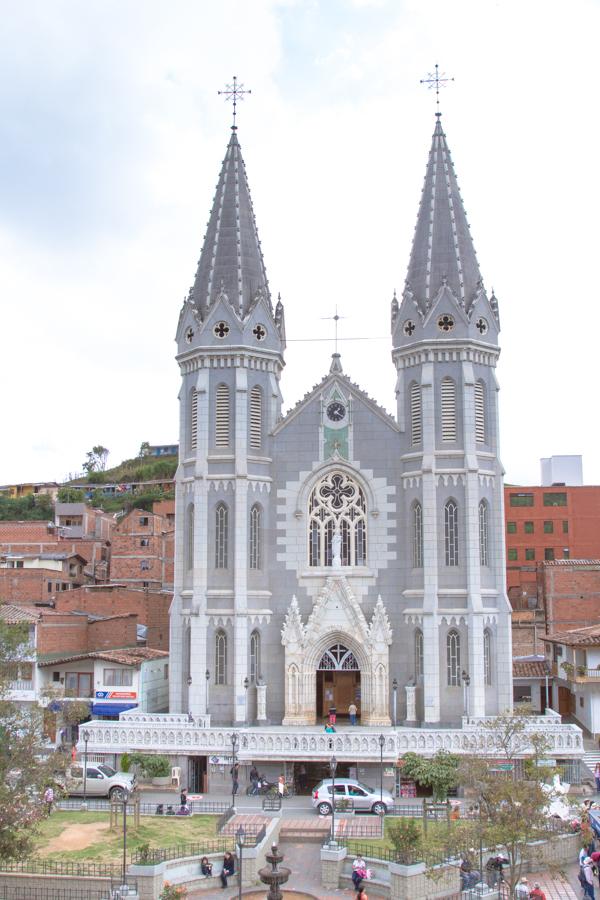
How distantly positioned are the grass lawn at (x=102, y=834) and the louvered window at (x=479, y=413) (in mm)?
20880

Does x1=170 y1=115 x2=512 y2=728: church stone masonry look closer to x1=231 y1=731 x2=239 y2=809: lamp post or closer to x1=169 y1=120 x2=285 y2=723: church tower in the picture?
x1=169 y1=120 x2=285 y2=723: church tower

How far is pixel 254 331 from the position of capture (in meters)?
49.0

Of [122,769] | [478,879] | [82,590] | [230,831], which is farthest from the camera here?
[82,590]

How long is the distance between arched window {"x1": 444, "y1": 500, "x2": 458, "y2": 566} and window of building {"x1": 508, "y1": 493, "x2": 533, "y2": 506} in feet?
122

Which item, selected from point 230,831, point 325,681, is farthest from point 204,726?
point 230,831

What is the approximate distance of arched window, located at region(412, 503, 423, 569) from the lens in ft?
152

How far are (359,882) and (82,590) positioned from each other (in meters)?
36.2

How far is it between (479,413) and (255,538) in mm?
12043

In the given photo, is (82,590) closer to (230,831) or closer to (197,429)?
(197,429)

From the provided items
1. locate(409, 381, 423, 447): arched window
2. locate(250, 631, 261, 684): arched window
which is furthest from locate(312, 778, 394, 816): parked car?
locate(409, 381, 423, 447): arched window

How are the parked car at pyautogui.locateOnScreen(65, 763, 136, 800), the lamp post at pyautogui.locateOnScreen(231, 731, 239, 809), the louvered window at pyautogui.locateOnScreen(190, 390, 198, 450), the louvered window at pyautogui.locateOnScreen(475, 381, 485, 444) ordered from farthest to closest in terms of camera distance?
the louvered window at pyautogui.locateOnScreen(190, 390, 198, 450)
the louvered window at pyautogui.locateOnScreen(475, 381, 485, 444)
the parked car at pyautogui.locateOnScreen(65, 763, 136, 800)
the lamp post at pyautogui.locateOnScreen(231, 731, 239, 809)

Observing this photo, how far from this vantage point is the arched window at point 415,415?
47219 mm

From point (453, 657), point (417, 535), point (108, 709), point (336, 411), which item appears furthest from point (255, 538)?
point (108, 709)

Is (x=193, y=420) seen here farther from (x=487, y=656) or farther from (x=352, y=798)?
(x=352, y=798)
